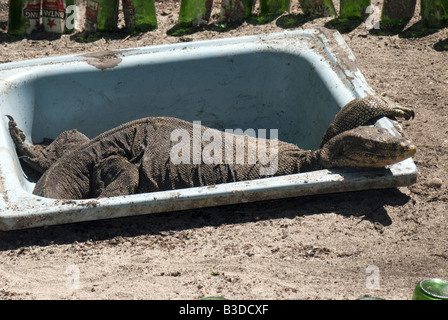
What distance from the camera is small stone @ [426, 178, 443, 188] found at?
501 centimetres

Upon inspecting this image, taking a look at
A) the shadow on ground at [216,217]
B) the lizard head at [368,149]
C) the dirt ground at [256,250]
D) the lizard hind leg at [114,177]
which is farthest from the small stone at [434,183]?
the lizard hind leg at [114,177]

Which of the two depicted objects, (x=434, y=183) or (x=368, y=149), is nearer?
(x=368, y=149)

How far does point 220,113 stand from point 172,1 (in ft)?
8.71

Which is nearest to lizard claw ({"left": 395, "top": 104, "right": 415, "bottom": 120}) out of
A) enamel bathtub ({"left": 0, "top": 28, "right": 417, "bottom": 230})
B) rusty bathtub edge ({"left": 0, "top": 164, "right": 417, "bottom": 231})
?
enamel bathtub ({"left": 0, "top": 28, "right": 417, "bottom": 230})

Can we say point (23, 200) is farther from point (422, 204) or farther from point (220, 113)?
point (422, 204)

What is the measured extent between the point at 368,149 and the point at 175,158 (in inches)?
55.6

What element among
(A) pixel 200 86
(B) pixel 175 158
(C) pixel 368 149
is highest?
(C) pixel 368 149

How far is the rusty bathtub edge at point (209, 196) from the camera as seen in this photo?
14.9 feet

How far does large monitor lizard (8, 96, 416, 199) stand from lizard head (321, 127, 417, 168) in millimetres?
29

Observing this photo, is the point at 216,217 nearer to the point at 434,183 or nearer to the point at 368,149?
the point at 368,149

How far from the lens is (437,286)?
9.27 ft

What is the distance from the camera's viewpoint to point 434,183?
5.02 meters

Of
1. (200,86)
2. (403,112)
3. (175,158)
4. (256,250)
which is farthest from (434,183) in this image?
(200,86)

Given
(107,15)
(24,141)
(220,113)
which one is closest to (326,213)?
(220,113)
